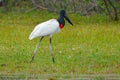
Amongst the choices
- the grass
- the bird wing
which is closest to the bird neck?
the bird wing

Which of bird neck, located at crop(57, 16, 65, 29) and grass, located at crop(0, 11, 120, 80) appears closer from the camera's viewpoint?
grass, located at crop(0, 11, 120, 80)

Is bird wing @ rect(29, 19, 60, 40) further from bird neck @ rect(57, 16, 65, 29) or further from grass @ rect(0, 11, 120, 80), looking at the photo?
grass @ rect(0, 11, 120, 80)

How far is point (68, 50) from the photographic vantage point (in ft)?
44.9

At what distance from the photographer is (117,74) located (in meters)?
10.0

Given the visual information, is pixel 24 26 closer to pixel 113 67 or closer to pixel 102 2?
pixel 102 2

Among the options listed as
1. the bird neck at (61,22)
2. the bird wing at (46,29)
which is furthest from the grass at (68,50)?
the bird neck at (61,22)

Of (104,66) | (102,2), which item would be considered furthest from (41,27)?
(102,2)

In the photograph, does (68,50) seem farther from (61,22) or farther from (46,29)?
(46,29)

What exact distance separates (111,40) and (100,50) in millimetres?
2524

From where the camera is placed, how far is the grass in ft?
35.0

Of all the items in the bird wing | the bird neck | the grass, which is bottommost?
the grass

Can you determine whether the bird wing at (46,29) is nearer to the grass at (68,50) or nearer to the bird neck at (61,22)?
the bird neck at (61,22)

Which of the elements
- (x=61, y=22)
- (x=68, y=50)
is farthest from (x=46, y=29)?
(x=68, y=50)

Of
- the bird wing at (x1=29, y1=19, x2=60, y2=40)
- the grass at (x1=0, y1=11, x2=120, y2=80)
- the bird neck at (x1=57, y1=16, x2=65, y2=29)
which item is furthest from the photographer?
the bird neck at (x1=57, y1=16, x2=65, y2=29)
